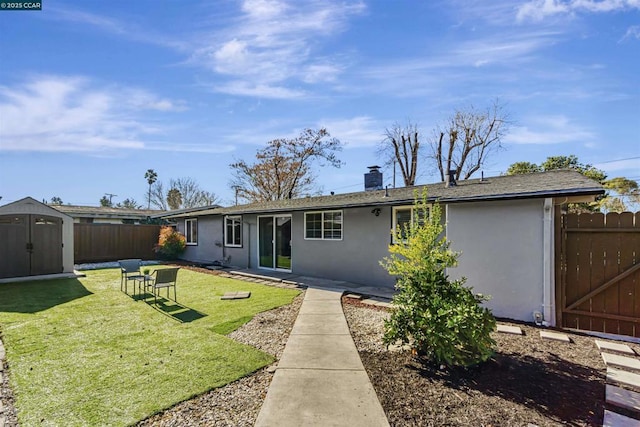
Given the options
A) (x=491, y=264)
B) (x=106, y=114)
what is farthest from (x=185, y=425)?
(x=106, y=114)

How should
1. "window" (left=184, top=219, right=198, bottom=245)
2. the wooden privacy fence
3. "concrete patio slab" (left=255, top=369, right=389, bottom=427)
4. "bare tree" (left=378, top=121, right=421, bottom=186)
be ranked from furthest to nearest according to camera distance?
"bare tree" (left=378, top=121, right=421, bottom=186)
"window" (left=184, top=219, right=198, bottom=245)
the wooden privacy fence
"concrete patio slab" (left=255, top=369, right=389, bottom=427)

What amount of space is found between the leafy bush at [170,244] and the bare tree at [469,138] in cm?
1786

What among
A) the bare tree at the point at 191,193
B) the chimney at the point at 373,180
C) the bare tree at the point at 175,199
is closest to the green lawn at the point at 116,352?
the chimney at the point at 373,180

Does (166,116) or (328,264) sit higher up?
(166,116)

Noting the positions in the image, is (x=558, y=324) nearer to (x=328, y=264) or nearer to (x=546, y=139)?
(x=328, y=264)

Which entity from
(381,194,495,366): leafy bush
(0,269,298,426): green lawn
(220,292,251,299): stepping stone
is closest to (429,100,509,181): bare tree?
(220,292,251,299): stepping stone

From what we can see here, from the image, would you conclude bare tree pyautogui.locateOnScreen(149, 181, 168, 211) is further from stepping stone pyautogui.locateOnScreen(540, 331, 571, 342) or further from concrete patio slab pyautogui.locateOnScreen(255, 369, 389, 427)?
stepping stone pyautogui.locateOnScreen(540, 331, 571, 342)

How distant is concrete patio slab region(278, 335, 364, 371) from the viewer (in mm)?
3871

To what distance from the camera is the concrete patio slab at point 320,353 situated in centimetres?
387

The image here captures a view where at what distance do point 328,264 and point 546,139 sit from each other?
13.1 m

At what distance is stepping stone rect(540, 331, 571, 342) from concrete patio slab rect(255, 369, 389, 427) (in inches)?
140

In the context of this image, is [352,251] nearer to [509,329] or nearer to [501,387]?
[509,329]

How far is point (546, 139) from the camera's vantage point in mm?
15281

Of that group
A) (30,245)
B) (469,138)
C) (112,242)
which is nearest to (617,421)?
(30,245)
